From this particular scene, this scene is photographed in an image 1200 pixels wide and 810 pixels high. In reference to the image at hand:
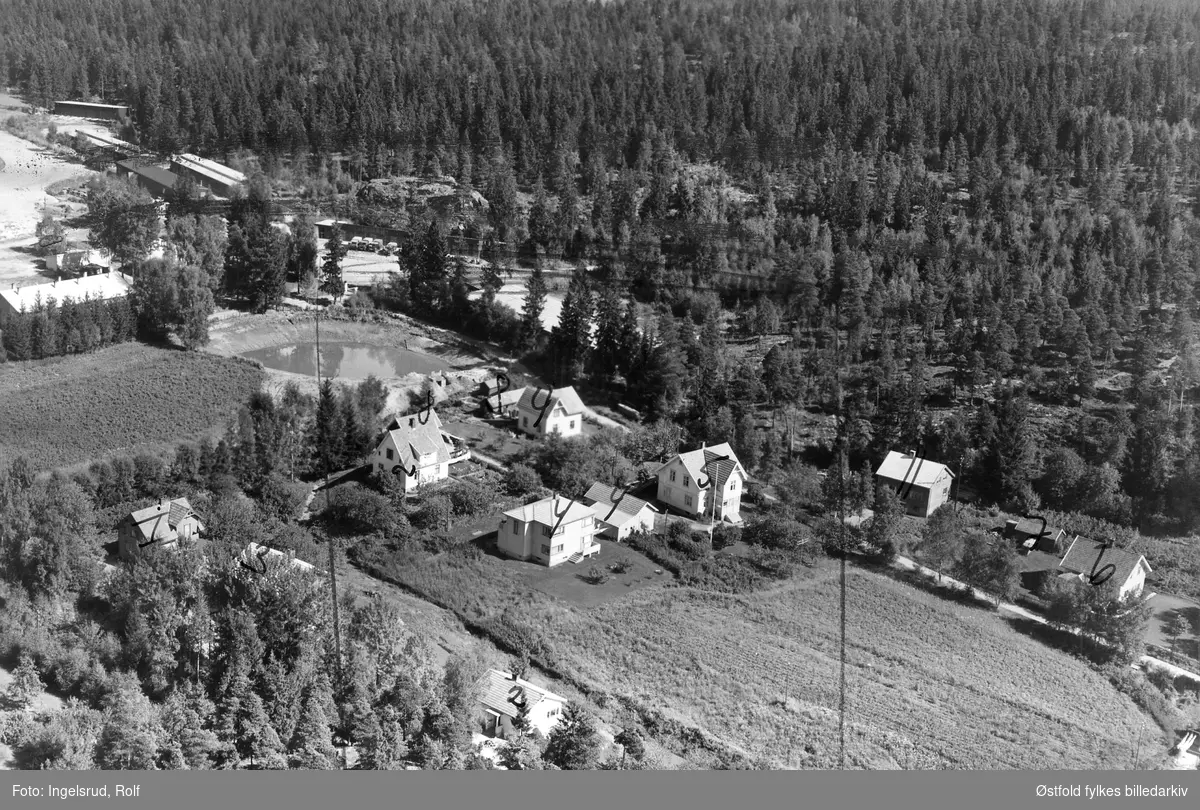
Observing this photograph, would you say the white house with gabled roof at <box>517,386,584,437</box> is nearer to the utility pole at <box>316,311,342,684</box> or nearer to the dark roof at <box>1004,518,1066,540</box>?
the utility pole at <box>316,311,342,684</box>

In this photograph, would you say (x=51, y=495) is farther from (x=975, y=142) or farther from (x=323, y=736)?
(x=975, y=142)

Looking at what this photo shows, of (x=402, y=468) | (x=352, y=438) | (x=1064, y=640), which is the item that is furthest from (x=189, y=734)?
(x=1064, y=640)

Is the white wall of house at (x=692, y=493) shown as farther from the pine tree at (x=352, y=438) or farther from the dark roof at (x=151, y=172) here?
the dark roof at (x=151, y=172)

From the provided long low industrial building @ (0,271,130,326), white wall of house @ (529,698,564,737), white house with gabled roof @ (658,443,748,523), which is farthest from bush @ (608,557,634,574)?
long low industrial building @ (0,271,130,326)

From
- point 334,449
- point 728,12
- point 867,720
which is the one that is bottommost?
point 867,720

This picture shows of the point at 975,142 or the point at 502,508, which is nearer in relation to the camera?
the point at 502,508

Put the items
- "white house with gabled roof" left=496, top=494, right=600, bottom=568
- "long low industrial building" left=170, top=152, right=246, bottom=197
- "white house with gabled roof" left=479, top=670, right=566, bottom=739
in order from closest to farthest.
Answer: "white house with gabled roof" left=479, top=670, right=566, bottom=739
"white house with gabled roof" left=496, top=494, right=600, bottom=568
"long low industrial building" left=170, top=152, right=246, bottom=197

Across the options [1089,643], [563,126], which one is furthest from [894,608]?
[563,126]

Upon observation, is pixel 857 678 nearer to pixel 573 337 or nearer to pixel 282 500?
pixel 282 500
